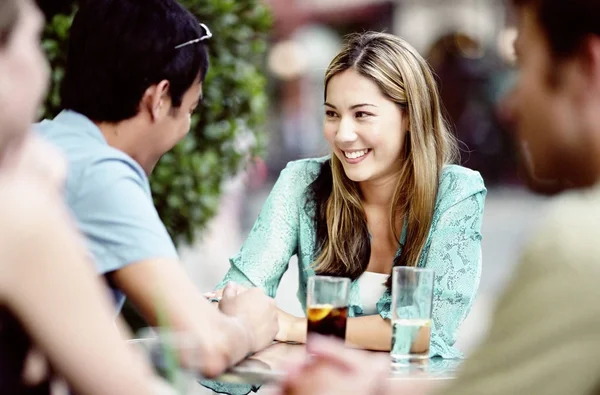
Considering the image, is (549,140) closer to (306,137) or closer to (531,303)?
(531,303)

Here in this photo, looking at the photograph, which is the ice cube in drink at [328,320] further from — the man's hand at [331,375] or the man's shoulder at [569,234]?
the man's shoulder at [569,234]

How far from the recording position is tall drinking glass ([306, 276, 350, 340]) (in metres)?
2.24

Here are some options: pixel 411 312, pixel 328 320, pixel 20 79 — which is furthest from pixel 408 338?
pixel 20 79

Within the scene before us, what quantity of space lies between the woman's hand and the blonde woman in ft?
0.96

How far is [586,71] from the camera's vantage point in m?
1.27

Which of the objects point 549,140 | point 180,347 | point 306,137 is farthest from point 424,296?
point 306,137

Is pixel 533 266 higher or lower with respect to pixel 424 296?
higher

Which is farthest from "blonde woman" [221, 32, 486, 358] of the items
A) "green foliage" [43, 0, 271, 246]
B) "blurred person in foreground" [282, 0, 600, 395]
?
"blurred person in foreground" [282, 0, 600, 395]

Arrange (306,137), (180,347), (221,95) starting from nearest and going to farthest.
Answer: (180,347)
(221,95)
(306,137)

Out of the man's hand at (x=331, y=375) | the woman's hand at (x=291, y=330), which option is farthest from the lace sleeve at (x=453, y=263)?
the man's hand at (x=331, y=375)

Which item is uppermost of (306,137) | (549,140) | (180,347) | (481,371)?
(549,140)

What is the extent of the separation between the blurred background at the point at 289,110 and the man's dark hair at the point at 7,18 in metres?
0.72

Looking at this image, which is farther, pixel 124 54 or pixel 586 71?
pixel 124 54

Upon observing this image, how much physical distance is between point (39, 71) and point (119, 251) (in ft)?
2.27
